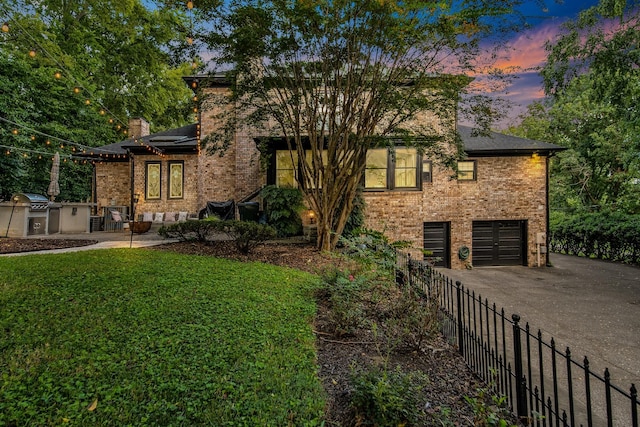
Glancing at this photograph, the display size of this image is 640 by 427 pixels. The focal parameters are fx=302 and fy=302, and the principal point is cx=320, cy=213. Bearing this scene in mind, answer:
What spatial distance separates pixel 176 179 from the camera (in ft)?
46.2

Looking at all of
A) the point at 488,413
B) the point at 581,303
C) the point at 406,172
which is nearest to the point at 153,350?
the point at 488,413

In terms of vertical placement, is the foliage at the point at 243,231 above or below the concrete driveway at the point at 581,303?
above

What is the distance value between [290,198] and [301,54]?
4.34 meters

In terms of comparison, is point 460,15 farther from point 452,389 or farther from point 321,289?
point 452,389

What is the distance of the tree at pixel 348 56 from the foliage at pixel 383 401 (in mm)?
5137

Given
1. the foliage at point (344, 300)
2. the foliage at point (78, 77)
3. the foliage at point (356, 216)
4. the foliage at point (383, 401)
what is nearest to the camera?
the foliage at point (383, 401)

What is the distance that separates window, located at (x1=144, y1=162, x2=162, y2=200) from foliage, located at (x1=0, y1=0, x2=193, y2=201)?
2.14 meters

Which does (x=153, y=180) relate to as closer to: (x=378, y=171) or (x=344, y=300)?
(x=378, y=171)

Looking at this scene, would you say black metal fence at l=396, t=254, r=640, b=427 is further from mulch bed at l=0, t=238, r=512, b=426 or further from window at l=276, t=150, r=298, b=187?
window at l=276, t=150, r=298, b=187

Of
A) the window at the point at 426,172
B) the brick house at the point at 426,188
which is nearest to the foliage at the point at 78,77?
the brick house at the point at 426,188

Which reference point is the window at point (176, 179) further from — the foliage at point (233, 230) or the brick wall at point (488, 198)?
the brick wall at point (488, 198)

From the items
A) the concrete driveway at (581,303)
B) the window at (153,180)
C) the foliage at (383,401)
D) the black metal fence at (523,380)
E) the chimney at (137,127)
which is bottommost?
the concrete driveway at (581,303)

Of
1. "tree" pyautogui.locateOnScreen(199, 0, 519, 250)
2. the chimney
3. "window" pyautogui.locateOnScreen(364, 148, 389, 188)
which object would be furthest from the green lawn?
the chimney

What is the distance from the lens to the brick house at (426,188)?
12.6 metres
